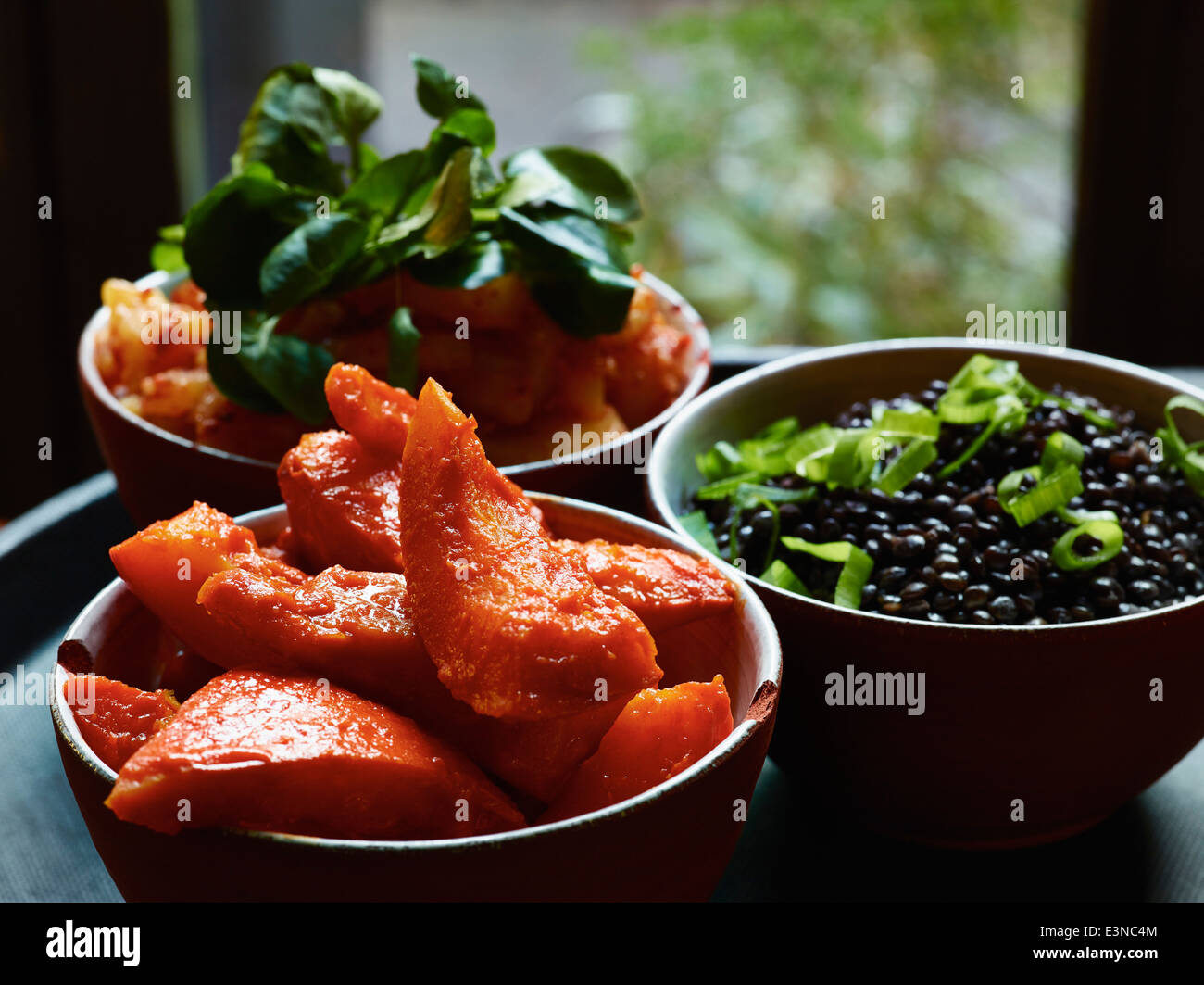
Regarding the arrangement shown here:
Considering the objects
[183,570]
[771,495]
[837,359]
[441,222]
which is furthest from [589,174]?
[183,570]

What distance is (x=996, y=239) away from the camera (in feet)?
13.4

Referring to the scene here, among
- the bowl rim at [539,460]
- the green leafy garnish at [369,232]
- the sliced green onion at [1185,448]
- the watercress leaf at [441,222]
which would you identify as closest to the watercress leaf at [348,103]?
the green leafy garnish at [369,232]

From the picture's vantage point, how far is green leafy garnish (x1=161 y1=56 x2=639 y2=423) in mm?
1470

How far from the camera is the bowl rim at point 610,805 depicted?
865 millimetres

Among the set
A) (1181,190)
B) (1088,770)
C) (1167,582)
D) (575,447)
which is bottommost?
(1088,770)

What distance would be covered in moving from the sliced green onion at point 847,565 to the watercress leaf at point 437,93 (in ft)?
2.47

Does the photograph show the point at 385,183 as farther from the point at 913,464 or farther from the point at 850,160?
the point at 850,160

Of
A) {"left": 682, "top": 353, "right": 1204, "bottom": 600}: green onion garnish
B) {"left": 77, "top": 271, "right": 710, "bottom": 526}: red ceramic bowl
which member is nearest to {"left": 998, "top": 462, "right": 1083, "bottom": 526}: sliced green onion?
{"left": 682, "top": 353, "right": 1204, "bottom": 600}: green onion garnish

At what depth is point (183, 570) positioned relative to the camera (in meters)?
1.06

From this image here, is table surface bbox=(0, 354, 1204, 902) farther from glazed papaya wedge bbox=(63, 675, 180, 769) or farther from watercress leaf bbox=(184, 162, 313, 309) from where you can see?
watercress leaf bbox=(184, 162, 313, 309)

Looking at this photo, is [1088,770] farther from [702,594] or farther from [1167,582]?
[702,594]

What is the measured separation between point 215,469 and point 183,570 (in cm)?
43

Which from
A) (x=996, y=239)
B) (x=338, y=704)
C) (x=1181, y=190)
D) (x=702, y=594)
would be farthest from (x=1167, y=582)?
(x=996, y=239)
